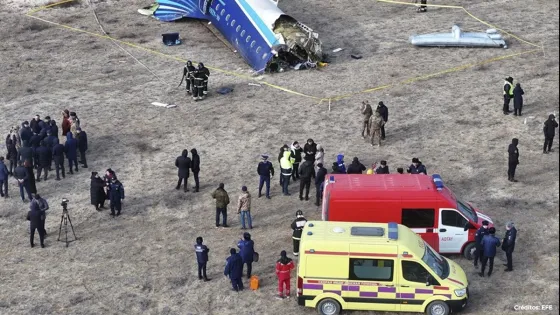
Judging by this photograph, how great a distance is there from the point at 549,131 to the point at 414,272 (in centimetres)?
1127

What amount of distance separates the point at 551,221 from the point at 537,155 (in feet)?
16.2

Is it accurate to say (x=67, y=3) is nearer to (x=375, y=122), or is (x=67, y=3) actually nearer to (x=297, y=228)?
(x=375, y=122)

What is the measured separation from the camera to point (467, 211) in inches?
1077

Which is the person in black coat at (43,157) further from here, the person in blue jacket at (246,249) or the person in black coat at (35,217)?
the person in blue jacket at (246,249)

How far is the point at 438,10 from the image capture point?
4659cm

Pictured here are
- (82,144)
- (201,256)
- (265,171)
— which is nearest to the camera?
(201,256)

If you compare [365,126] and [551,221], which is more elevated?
[365,126]

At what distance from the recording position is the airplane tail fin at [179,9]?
45.5 metres

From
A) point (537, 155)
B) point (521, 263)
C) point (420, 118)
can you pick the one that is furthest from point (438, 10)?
point (521, 263)

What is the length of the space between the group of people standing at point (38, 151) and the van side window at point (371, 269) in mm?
12448

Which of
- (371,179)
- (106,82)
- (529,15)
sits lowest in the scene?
(371,179)

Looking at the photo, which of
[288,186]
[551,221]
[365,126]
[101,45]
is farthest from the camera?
[101,45]

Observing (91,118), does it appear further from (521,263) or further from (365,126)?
(521,263)

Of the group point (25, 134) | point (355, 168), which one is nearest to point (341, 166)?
point (355, 168)
